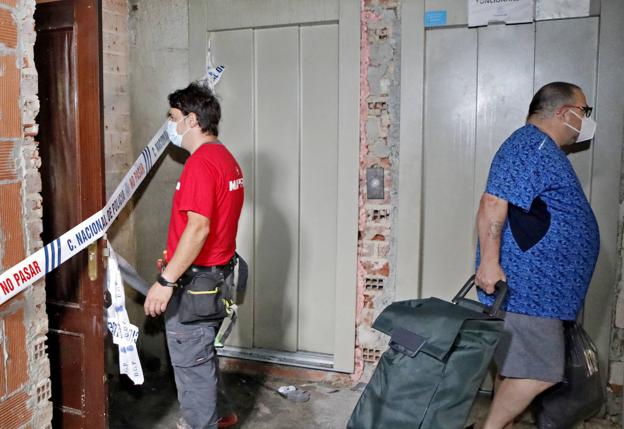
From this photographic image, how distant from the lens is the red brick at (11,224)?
210 centimetres

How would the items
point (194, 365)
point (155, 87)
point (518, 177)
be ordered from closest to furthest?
point (518, 177), point (194, 365), point (155, 87)

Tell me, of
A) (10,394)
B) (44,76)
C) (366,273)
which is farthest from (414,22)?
(10,394)

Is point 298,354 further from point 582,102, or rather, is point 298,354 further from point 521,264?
point 582,102

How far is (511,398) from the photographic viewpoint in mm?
2576

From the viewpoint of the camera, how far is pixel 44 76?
2516 mm

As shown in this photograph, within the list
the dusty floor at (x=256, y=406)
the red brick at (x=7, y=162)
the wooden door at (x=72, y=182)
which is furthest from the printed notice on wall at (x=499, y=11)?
the red brick at (x=7, y=162)

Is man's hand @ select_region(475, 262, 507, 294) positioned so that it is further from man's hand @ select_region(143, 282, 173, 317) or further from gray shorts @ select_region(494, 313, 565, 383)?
man's hand @ select_region(143, 282, 173, 317)

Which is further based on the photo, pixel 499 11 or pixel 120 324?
pixel 499 11

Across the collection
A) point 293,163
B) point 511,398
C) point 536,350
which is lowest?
point 511,398

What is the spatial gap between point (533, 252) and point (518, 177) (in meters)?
0.33

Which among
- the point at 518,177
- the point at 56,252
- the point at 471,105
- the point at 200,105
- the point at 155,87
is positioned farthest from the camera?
the point at 155,87

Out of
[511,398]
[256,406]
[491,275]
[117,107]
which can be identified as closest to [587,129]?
[491,275]

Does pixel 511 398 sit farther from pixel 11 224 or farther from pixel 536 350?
pixel 11 224

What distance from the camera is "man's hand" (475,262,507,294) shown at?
252cm
